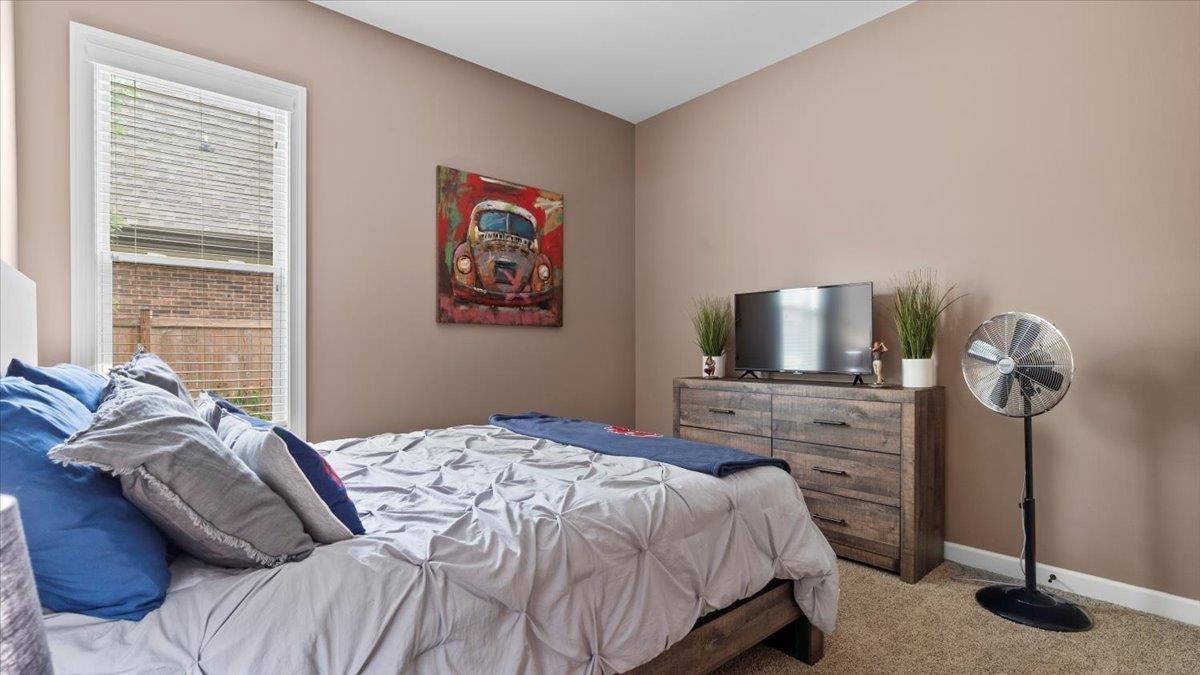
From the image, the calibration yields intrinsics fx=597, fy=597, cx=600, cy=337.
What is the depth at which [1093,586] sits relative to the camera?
259cm

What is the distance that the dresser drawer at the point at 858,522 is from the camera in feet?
9.24

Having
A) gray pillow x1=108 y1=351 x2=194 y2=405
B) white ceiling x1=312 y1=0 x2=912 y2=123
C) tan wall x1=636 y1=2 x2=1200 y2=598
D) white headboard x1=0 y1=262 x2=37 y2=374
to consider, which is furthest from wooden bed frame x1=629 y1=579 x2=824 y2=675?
white ceiling x1=312 y1=0 x2=912 y2=123

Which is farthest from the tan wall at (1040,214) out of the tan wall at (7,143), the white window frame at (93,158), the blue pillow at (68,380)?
the tan wall at (7,143)

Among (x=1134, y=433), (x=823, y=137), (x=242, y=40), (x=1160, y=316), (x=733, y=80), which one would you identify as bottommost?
(x=1134, y=433)

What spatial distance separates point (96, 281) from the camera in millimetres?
2609

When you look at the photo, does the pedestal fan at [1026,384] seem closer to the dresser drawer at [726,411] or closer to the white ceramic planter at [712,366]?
the dresser drawer at [726,411]

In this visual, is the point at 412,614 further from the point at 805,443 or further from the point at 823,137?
the point at 823,137

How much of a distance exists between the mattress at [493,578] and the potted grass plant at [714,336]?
6.09ft

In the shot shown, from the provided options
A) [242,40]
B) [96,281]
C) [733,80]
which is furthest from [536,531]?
[733,80]

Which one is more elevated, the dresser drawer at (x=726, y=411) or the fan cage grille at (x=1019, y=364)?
the fan cage grille at (x=1019, y=364)

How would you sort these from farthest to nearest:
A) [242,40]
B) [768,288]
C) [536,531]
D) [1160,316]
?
[768,288]
[242,40]
[1160,316]
[536,531]

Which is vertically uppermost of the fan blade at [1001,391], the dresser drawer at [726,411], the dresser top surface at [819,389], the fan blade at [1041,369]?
the fan blade at [1041,369]

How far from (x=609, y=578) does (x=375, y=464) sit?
1064 millimetres

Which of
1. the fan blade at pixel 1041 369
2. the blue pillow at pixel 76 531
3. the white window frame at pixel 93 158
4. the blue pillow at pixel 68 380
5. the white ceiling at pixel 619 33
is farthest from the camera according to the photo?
the white ceiling at pixel 619 33
